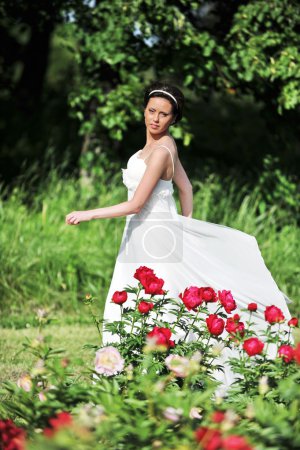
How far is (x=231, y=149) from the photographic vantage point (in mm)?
14836

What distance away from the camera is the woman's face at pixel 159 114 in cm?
403

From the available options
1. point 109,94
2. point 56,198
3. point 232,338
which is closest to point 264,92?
point 109,94

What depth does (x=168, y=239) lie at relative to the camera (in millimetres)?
4094

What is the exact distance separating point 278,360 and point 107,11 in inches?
209

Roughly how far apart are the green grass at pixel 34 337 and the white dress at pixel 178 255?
92cm

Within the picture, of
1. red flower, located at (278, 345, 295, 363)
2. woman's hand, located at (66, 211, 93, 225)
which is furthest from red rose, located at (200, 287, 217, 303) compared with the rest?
woman's hand, located at (66, 211, 93, 225)

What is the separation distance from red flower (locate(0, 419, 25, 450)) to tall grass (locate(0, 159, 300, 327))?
3557 millimetres

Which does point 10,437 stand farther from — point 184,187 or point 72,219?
point 184,187

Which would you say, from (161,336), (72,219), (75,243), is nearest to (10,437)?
(161,336)

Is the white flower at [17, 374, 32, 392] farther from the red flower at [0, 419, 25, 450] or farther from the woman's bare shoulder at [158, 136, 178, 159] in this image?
the woman's bare shoulder at [158, 136, 178, 159]

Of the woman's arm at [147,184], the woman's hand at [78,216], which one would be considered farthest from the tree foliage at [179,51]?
the woman's hand at [78,216]

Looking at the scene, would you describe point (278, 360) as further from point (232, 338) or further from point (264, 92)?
point (264, 92)

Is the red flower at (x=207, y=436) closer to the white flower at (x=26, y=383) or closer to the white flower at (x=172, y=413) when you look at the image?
the white flower at (x=172, y=413)

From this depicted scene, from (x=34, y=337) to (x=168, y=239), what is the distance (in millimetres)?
2066
